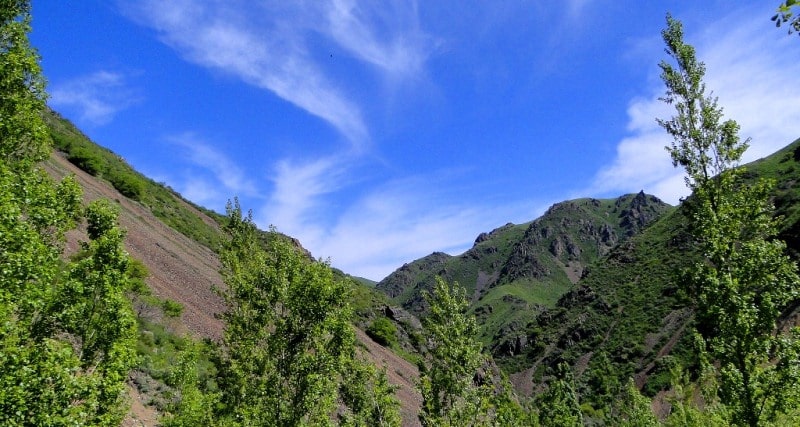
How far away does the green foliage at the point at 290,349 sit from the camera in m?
16.8

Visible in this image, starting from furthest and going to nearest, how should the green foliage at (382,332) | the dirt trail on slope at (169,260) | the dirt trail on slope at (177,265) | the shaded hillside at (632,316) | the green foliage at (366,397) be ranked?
the shaded hillside at (632,316) → the green foliage at (382,332) → the dirt trail on slope at (177,265) → the dirt trail on slope at (169,260) → the green foliage at (366,397)

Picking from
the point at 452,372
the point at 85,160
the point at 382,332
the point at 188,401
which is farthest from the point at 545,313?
the point at 188,401

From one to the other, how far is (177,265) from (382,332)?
106 feet

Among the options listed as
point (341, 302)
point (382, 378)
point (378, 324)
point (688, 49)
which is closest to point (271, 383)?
point (341, 302)

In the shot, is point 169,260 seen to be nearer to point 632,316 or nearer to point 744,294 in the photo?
point 744,294

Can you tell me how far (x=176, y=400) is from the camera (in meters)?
20.3

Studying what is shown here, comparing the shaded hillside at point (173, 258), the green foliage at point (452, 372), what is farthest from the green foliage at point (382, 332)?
the green foliage at point (452, 372)

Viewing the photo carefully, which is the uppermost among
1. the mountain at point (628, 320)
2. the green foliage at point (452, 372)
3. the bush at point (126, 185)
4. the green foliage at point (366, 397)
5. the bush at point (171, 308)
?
the mountain at point (628, 320)

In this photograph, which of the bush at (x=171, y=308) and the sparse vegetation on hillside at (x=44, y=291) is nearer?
the sparse vegetation on hillside at (x=44, y=291)

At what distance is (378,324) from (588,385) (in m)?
74.4

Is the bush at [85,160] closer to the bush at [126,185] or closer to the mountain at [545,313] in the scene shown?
the mountain at [545,313]

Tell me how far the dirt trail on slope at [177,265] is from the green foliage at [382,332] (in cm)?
547

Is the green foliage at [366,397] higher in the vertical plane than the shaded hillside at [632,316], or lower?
lower

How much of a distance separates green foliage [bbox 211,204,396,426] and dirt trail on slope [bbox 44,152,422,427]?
1166 centimetres
